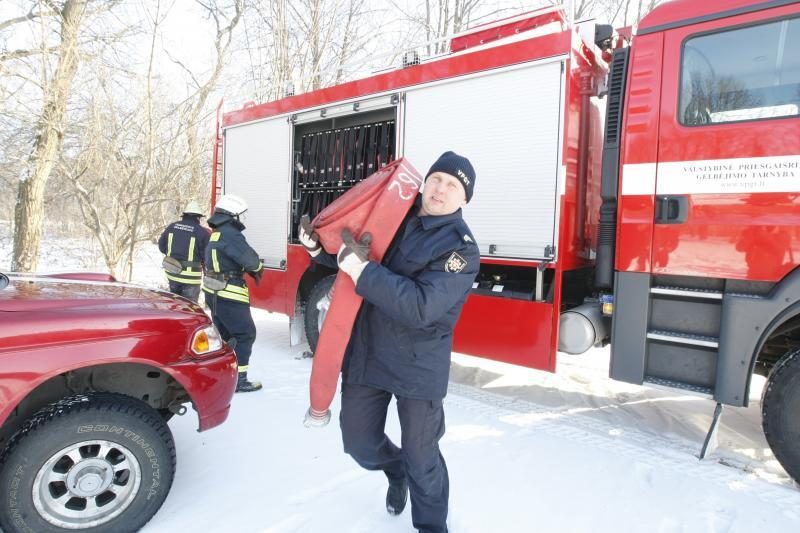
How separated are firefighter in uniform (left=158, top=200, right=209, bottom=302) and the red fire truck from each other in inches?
62.3

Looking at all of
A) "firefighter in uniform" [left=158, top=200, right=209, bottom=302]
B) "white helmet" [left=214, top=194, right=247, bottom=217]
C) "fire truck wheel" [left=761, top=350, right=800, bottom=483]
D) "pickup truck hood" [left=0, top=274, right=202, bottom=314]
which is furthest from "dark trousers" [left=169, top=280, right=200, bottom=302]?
"fire truck wheel" [left=761, top=350, right=800, bottom=483]

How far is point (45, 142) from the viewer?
8148mm

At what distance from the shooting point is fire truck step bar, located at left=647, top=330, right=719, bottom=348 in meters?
2.96

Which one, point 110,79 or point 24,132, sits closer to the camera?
point 24,132

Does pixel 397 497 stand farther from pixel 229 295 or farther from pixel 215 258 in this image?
pixel 215 258

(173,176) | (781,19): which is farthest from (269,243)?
(173,176)

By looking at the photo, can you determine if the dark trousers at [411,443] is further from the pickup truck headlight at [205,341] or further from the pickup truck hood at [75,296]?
the pickup truck hood at [75,296]

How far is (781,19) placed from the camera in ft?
8.83

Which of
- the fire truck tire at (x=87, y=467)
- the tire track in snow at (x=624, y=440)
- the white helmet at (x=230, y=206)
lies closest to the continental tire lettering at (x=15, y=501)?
the fire truck tire at (x=87, y=467)

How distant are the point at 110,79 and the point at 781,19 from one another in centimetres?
1029

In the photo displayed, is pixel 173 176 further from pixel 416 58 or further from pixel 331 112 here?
pixel 416 58

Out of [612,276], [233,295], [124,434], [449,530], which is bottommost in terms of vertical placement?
[449,530]

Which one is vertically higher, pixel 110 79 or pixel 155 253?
pixel 110 79

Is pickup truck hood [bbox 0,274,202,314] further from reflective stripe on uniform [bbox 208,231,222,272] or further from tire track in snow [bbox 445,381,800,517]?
tire track in snow [bbox 445,381,800,517]
